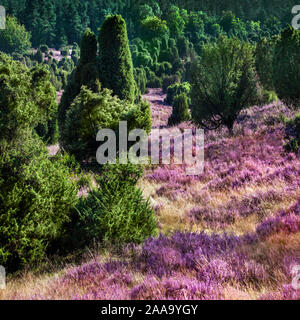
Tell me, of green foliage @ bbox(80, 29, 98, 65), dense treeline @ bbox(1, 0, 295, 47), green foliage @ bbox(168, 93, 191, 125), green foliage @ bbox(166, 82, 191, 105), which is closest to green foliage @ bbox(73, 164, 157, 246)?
green foliage @ bbox(80, 29, 98, 65)

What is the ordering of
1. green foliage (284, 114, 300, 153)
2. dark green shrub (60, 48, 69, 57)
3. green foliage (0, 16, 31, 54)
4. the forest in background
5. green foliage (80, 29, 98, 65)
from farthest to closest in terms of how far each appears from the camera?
1. green foliage (0, 16, 31, 54)
2. dark green shrub (60, 48, 69, 57)
3. green foliage (80, 29, 98, 65)
4. green foliage (284, 114, 300, 153)
5. the forest in background

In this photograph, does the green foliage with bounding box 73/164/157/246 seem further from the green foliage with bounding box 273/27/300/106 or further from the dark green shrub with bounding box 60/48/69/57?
the dark green shrub with bounding box 60/48/69/57

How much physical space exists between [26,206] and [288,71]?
16622 millimetres

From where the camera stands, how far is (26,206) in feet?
15.9

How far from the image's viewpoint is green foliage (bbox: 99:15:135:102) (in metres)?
18.8

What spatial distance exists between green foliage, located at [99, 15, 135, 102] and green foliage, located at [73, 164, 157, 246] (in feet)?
46.4

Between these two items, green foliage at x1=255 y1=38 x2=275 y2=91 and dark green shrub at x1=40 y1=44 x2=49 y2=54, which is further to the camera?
dark green shrub at x1=40 y1=44 x2=49 y2=54

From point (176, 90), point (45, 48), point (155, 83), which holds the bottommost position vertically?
point (176, 90)

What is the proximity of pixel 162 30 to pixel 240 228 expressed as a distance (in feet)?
373

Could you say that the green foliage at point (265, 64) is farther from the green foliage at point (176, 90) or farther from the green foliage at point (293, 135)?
the green foliage at point (176, 90)

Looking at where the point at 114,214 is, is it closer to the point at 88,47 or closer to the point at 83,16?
the point at 88,47

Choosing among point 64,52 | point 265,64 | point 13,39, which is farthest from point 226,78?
point 13,39

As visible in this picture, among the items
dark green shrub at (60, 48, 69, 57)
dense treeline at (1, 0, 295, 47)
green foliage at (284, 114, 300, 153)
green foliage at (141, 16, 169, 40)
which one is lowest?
green foliage at (284, 114, 300, 153)
